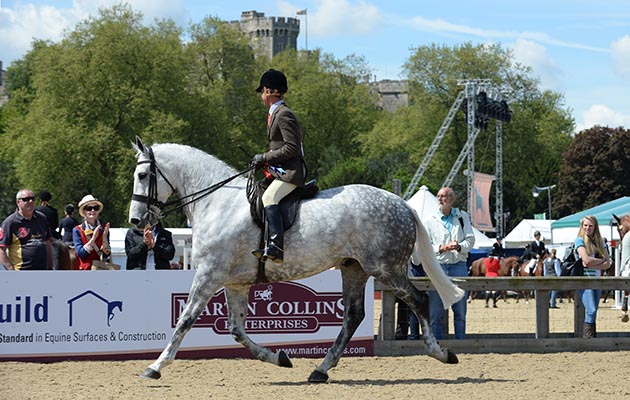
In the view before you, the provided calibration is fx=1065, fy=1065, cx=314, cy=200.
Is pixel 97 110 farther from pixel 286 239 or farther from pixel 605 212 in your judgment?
pixel 286 239

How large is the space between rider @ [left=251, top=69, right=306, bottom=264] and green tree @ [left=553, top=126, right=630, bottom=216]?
238ft

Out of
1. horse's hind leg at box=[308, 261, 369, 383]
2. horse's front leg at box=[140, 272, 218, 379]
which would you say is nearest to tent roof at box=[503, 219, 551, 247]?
horse's hind leg at box=[308, 261, 369, 383]

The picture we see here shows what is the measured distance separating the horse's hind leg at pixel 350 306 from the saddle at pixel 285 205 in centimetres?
92

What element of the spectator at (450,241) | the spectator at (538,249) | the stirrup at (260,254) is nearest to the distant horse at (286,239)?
the stirrup at (260,254)

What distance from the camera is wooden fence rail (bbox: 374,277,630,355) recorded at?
41.7ft

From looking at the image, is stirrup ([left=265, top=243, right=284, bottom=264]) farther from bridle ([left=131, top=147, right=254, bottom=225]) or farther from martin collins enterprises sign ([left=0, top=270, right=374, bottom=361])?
martin collins enterprises sign ([left=0, top=270, right=374, bottom=361])

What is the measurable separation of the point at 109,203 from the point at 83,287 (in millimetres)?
43007

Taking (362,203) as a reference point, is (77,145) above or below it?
above

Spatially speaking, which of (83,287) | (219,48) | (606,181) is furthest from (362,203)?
(606,181)

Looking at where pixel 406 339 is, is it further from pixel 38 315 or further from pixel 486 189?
pixel 486 189

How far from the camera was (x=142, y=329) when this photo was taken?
12.2 metres

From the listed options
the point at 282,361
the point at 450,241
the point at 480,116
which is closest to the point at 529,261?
the point at 450,241

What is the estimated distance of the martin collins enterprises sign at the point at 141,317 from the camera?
39.0ft

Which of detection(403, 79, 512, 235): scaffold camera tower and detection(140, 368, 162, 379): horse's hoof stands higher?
detection(403, 79, 512, 235): scaffold camera tower
